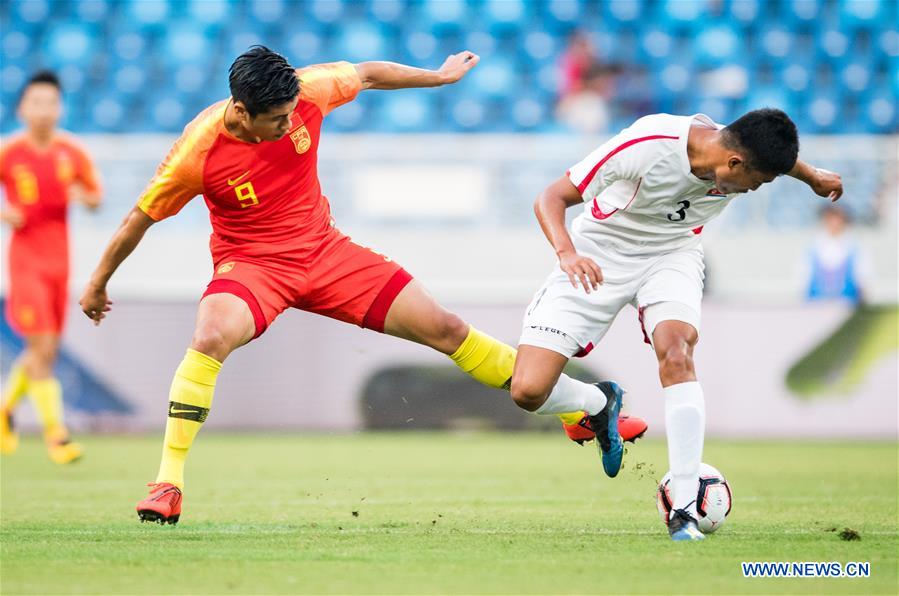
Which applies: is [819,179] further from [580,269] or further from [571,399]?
[571,399]

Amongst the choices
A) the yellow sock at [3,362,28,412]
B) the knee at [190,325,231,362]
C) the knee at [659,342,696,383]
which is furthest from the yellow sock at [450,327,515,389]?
the yellow sock at [3,362,28,412]

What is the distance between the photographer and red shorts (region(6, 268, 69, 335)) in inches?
390

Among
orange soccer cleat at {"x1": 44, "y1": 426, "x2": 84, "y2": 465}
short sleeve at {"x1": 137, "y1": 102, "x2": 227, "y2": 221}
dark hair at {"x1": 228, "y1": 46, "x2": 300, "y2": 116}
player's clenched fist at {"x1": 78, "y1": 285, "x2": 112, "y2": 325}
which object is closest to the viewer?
dark hair at {"x1": 228, "y1": 46, "x2": 300, "y2": 116}

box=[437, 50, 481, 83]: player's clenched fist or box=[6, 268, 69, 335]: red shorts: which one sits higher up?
box=[437, 50, 481, 83]: player's clenched fist

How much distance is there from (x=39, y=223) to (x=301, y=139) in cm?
463

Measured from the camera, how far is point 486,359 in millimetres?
6543

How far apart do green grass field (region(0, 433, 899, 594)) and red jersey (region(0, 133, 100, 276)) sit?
61.5 inches

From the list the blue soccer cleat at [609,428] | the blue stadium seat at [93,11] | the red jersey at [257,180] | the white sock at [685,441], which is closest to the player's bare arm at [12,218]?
the red jersey at [257,180]

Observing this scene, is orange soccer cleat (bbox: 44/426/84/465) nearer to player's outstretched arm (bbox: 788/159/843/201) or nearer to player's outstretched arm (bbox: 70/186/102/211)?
player's outstretched arm (bbox: 70/186/102/211)

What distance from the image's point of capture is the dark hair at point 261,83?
5.68m

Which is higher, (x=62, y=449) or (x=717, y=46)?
(x=717, y=46)

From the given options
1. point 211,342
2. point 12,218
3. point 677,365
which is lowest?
point 677,365

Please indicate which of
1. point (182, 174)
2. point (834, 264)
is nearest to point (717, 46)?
point (834, 264)

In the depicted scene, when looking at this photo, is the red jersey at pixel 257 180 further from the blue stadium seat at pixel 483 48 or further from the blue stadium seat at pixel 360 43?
the blue stadium seat at pixel 360 43
